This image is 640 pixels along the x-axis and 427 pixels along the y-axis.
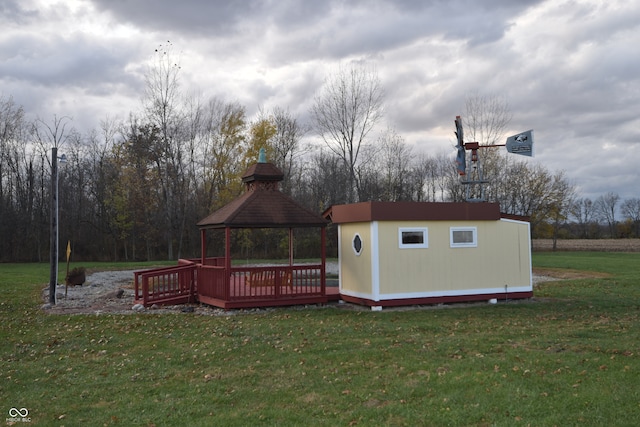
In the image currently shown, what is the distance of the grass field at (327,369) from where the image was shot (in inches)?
213

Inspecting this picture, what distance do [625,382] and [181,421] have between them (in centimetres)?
480

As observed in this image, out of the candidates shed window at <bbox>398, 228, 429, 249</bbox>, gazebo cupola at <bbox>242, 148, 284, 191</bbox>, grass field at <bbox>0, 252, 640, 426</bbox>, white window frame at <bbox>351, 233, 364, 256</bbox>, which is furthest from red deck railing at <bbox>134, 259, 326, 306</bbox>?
gazebo cupola at <bbox>242, 148, 284, 191</bbox>

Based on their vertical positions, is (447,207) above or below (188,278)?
above

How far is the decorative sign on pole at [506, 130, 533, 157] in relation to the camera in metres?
15.2

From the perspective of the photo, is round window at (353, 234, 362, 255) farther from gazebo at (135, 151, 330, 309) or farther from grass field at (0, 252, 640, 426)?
grass field at (0, 252, 640, 426)

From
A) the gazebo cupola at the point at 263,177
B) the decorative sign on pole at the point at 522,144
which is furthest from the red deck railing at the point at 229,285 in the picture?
the decorative sign on pole at the point at 522,144

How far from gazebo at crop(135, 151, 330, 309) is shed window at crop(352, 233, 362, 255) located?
80 centimetres

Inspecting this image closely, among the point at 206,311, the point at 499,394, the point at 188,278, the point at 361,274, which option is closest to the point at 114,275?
the point at 188,278

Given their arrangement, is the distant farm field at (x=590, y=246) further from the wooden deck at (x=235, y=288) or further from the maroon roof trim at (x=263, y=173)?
the maroon roof trim at (x=263, y=173)

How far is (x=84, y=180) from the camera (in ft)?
139

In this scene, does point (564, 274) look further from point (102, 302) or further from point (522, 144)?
point (102, 302)

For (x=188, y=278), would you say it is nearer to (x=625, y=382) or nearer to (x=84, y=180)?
(x=625, y=382)

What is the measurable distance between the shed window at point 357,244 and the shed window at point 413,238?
1.01 metres

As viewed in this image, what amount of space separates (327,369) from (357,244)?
6.96 m
